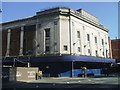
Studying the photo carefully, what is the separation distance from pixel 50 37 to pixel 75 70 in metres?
8.82

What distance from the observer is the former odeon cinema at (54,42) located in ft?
175

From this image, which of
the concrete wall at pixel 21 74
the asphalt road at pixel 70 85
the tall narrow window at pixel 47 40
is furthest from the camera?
the tall narrow window at pixel 47 40

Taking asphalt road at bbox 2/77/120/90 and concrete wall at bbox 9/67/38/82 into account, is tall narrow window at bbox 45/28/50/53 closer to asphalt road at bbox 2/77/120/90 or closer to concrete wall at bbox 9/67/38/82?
concrete wall at bbox 9/67/38/82

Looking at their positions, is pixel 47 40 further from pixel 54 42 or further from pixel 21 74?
pixel 21 74

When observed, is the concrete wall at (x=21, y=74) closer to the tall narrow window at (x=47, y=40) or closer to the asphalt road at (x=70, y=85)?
the asphalt road at (x=70, y=85)

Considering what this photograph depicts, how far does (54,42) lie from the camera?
5519cm

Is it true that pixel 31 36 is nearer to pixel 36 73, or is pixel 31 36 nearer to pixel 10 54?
pixel 10 54

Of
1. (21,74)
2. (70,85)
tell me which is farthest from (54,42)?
(70,85)

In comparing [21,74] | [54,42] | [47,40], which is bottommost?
[21,74]

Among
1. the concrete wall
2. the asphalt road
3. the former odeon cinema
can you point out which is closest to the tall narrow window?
the former odeon cinema

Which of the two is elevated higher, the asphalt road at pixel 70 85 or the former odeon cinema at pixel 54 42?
the former odeon cinema at pixel 54 42

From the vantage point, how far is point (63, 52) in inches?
2133

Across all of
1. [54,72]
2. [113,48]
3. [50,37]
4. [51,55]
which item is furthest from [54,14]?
[113,48]

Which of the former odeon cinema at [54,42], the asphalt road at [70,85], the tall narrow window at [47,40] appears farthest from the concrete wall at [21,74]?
the tall narrow window at [47,40]
